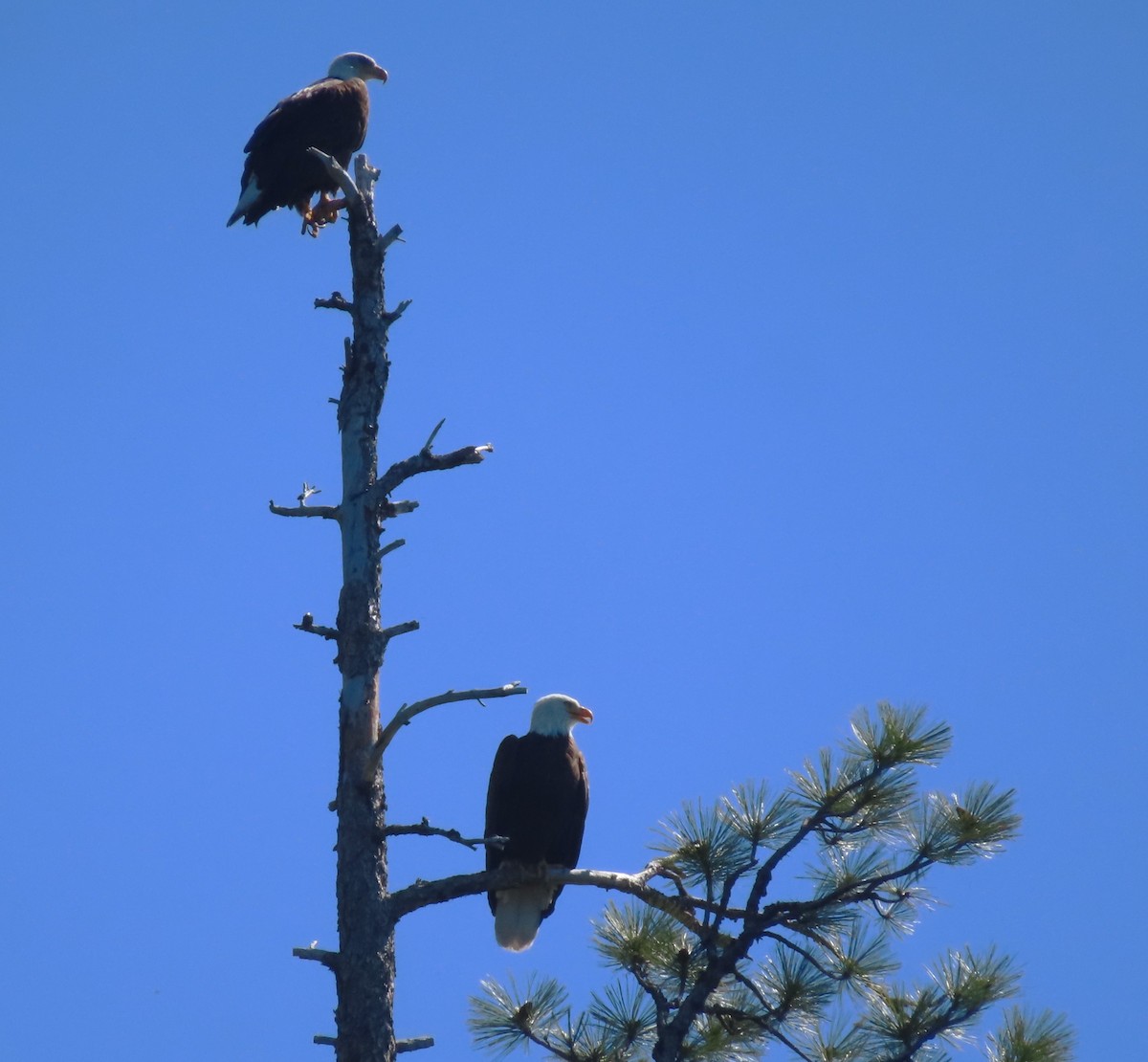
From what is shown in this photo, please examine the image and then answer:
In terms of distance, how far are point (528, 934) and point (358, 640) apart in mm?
1890

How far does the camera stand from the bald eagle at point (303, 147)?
7.21 metres

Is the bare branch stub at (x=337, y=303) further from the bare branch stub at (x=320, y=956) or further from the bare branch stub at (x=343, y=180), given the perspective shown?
the bare branch stub at (x=320, y=956)

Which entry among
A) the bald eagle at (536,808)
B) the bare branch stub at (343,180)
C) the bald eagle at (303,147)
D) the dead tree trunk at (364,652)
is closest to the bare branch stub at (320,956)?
the dead tree trunk at (364,652)

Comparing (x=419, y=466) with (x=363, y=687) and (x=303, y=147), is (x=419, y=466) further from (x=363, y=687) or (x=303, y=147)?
(x=303, y=147)

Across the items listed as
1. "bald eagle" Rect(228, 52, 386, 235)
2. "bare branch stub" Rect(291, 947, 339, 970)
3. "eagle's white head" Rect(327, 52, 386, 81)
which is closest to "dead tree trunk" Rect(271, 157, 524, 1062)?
"bare branch stub" Rect(291, 947, 339, 970)

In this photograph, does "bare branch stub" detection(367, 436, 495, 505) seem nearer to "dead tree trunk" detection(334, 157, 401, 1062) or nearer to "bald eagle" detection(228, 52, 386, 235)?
"dead tree trunk" detection(334, 157, 401, 1062)

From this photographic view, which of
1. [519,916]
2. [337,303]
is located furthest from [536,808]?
[337,303]

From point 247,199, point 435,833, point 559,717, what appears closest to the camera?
point 435,833

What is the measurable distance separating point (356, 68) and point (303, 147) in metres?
1.62

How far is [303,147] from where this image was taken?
733 centimetres

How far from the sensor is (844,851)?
5.00 m

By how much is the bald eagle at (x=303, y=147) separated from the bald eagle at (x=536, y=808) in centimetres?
266

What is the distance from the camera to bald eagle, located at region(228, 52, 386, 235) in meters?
7.21

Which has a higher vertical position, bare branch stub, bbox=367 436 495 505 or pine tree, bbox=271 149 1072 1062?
bare branch stub, bbox=367 436 495 505
